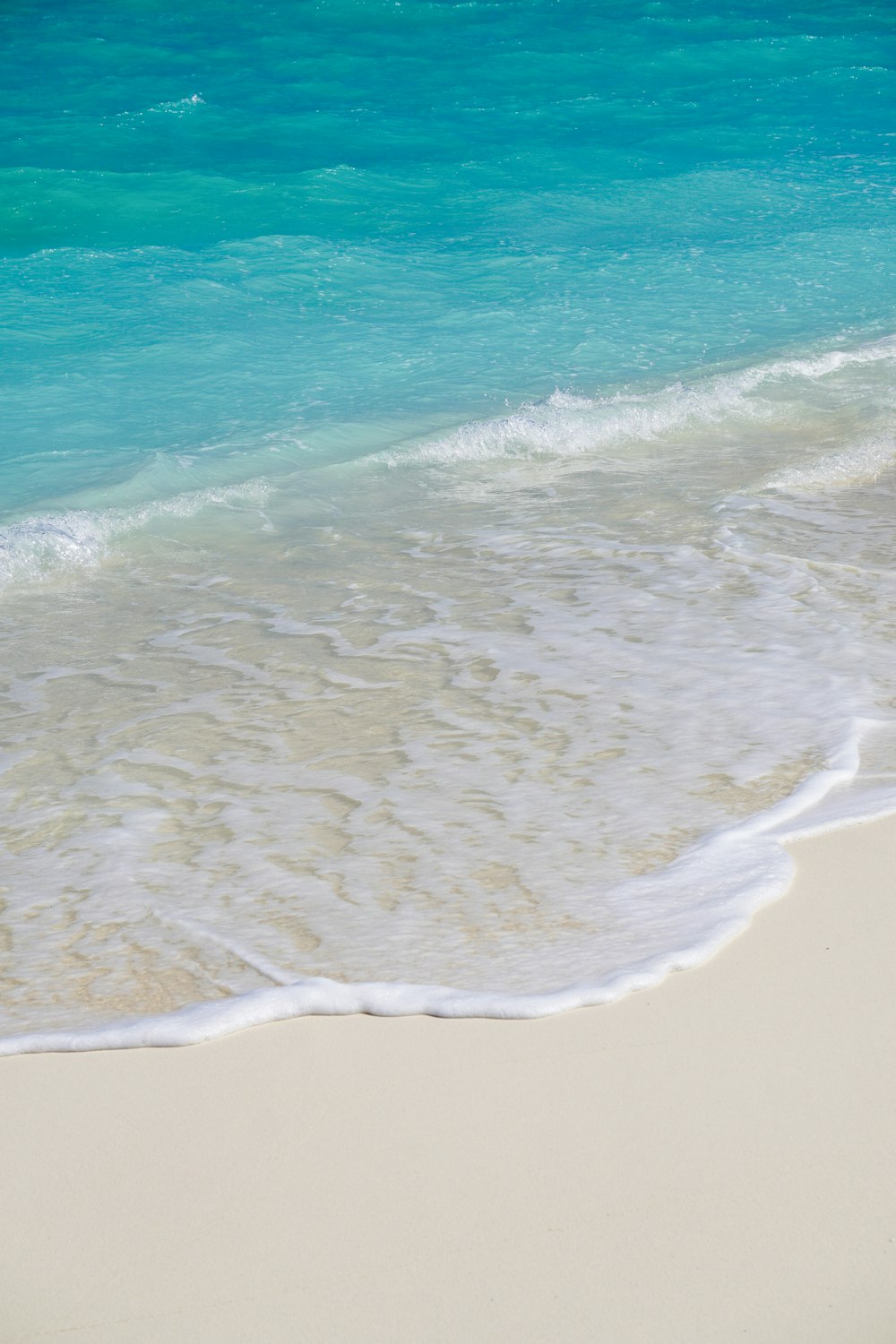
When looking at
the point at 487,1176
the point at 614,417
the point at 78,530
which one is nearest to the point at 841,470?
the point at 614,417

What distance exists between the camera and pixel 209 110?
49.8 feet

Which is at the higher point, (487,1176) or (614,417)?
(487,1176)

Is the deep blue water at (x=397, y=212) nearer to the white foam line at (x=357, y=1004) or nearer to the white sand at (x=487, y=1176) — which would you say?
the white foam line at (x=357, y=1004)

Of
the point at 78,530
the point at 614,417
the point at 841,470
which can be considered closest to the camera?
the point at 78,530

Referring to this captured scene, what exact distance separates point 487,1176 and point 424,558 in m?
3.45

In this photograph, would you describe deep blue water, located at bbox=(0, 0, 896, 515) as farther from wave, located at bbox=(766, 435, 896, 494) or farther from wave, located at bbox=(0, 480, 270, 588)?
wave, located at bbox=(766, 435, 896, 494)

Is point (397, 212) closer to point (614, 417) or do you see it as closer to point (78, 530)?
point (614, 417)

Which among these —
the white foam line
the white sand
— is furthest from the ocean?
the white sand

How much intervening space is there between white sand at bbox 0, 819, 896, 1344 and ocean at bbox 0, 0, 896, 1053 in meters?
0.14

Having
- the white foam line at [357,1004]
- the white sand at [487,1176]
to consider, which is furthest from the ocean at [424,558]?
the white sand at [487,1176]

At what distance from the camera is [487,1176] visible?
6.43 feet

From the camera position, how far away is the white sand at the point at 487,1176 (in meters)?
1.75

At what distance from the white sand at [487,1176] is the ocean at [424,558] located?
0.14m

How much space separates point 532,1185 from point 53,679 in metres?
2.80
